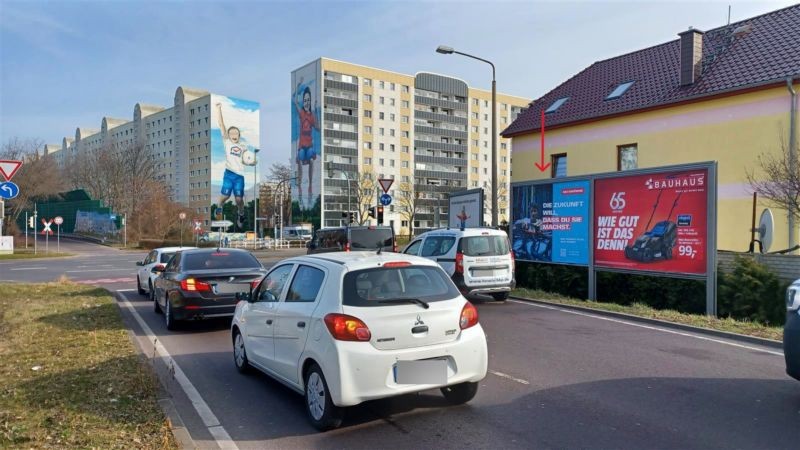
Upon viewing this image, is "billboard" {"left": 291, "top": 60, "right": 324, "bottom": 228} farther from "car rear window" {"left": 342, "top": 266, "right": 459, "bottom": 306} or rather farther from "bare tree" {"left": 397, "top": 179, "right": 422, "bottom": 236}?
"car rear window" {"left": 342, "top": 266, "right": 459, "bottom": 306}

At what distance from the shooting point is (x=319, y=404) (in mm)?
5094

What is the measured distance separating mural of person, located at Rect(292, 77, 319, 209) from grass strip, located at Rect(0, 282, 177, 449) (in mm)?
75889

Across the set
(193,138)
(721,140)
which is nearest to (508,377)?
(721,140)

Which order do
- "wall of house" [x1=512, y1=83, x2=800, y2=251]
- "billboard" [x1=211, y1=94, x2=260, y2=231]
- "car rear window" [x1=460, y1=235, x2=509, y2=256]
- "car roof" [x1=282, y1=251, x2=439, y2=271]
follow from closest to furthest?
"car roof" [x1=282, y1=251, x2=439, y2=271] → "car rear window" [x1=460, y1=235, x2=509, y2=256] → "wall of house" [x1=512, y1=83, x2=800, y2=251] → "billboard" [x1=211, y1=94, x2=260, y2=231]

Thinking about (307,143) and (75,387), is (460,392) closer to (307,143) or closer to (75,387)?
(75,387)

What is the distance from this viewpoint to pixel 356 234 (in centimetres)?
1928

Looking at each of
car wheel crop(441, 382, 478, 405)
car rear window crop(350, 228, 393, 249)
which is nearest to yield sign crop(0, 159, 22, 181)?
car rear window crop(350, 228, 393, 249)

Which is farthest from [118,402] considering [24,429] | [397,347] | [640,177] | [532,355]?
[640,177]

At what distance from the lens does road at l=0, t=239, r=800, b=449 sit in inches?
188

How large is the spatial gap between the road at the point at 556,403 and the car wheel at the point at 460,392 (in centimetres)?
12

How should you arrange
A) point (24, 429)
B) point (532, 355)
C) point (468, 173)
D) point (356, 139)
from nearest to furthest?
1. point (24, 429)
2. point (532, 355)
3. point (356, 139)
4. point (468, 173)

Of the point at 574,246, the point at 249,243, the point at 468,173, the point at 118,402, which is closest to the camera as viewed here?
the point at 118,402

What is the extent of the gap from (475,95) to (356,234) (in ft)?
281

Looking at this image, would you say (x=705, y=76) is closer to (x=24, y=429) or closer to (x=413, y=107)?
(x=24, y=429)
